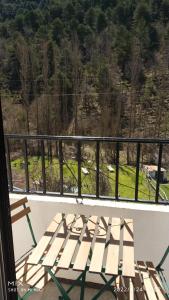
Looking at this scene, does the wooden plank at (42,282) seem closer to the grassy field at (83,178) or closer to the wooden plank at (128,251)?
the wooden plank at (128,251)

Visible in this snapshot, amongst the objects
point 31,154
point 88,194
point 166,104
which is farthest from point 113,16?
point 88,194

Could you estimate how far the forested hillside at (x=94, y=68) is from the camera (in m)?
2.86

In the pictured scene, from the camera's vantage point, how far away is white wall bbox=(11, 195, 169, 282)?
2.33 m

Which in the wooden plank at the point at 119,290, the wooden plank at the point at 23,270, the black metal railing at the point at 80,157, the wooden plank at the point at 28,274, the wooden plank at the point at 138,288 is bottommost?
the wooden plank at the point at 119,290

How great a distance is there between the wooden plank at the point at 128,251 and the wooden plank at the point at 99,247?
0.14 metres

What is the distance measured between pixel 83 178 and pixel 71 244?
4.00 ft

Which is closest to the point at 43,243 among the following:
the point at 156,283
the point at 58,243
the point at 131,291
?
the point at 58,243

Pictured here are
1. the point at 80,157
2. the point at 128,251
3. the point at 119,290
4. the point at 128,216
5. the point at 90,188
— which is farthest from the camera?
the point at 90,188

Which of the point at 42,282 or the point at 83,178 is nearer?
the point at 42,282

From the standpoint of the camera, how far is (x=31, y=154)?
289 cm

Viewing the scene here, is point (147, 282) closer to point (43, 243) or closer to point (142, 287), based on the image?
point (142, 287)

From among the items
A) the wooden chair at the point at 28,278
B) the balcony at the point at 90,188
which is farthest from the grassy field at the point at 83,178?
the wooden chair at the point at 28,278

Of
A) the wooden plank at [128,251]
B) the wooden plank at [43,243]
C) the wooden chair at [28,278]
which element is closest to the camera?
the wooden plank at [128,251]

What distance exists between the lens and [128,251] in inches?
67.6
